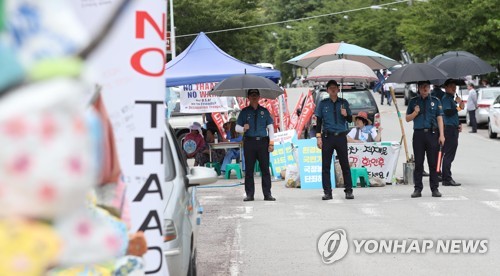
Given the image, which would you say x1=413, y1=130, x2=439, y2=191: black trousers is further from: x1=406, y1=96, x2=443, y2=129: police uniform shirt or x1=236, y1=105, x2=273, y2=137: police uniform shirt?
x1=236, y1=105, x2=273, y2=137: police uniform shirt

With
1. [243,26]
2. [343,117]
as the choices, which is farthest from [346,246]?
[243,26]

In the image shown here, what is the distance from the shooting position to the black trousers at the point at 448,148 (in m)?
16.3

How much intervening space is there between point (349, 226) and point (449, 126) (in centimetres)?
517

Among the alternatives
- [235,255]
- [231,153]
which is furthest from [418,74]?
[231,153]

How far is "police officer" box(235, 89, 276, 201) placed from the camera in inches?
580

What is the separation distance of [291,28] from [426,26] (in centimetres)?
5352

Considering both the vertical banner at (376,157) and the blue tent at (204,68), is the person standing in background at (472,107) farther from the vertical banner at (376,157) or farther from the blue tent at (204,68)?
the vertical banner at (376,157)

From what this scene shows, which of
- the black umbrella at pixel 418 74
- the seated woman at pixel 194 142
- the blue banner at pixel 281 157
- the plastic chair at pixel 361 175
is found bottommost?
the plastic chair at pixel 361 175

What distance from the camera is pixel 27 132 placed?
182 centimetres

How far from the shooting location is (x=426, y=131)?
1478cm

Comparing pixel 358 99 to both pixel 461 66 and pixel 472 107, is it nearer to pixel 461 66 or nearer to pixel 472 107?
pixel 472 107

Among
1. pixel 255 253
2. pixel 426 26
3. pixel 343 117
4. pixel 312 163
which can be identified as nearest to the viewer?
pixel 255 253

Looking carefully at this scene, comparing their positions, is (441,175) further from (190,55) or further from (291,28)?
(291,28)
